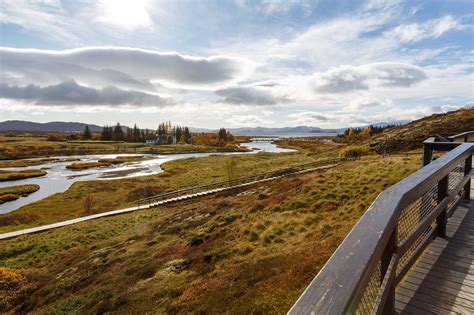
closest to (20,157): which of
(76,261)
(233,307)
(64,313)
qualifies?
(76,261)

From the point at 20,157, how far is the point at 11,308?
10670cm

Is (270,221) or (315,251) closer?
(315,251)

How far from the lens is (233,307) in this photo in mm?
7215

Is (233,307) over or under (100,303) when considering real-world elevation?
over

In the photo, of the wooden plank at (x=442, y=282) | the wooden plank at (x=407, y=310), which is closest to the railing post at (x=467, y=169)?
the wooden plank at (x=442, y=282)

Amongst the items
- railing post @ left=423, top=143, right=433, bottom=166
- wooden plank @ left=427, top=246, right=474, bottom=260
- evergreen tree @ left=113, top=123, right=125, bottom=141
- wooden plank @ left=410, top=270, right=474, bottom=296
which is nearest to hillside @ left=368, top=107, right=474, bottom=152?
railing post @ left=423, top=143, right=433, bottom=166

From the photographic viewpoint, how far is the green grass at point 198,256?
8266mm

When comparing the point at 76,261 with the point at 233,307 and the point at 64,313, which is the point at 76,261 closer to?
the point at 64,313

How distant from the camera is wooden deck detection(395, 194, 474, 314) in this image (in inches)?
123

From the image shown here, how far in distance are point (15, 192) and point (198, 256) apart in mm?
48163

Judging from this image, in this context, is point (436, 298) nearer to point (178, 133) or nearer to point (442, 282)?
point (442, 282)

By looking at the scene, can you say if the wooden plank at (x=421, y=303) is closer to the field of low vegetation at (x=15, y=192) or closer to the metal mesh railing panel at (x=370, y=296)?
the metal mesh railing panel at (x=370, y=296)

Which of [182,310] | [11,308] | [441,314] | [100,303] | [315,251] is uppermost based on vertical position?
[441,314]

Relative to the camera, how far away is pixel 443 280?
3.61m
